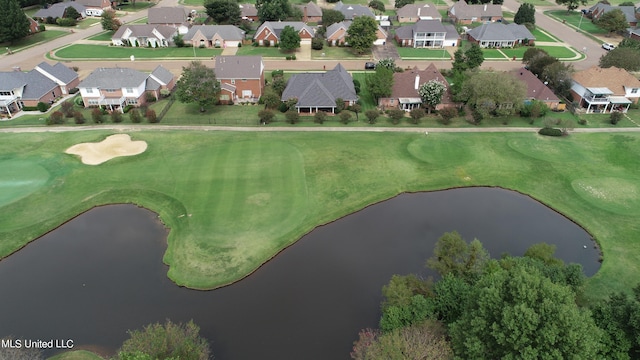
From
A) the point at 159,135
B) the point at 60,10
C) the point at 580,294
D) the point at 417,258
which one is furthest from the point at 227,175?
the point at 60,10

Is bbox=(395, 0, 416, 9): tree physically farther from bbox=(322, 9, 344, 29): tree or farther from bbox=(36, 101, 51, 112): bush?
bbox=(36, 101, 51, 112): bush

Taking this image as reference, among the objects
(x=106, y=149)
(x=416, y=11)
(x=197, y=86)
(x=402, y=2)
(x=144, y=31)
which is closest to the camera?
(x=106, y=149)

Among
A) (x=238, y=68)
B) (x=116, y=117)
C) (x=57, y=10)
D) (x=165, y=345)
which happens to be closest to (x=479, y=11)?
(x=238, y=68)

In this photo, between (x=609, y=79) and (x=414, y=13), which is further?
(x=414, y=13)

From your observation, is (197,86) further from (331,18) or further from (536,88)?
(536,88)

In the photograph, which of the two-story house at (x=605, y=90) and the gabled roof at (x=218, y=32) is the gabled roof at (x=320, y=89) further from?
the two-story house at (x=605, y=90)

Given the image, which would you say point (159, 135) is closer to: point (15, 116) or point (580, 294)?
point (15, 116)

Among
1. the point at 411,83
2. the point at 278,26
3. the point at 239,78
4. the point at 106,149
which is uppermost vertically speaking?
the point at 278,26
